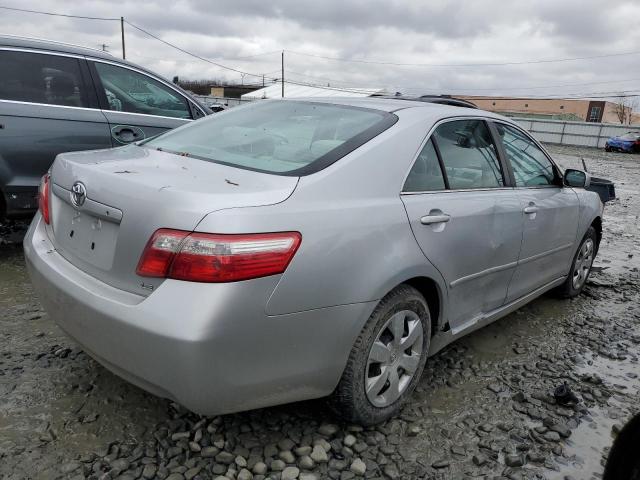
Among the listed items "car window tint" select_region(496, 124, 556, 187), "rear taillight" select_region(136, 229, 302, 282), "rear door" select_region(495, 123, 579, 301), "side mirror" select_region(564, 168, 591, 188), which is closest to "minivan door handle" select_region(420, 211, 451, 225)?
"rear taillight" select_region(136, 229, 302, 282)

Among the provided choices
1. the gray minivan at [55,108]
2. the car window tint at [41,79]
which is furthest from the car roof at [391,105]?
the car window tint at [41,79]

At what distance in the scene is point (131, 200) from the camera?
1.93 m

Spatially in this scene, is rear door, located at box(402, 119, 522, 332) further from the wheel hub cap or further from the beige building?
the beige building

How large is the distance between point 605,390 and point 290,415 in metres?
1.87

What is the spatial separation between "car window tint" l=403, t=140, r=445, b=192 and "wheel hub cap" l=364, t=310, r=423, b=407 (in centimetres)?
60

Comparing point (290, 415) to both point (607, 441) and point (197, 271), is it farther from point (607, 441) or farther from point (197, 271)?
point (607, 441)

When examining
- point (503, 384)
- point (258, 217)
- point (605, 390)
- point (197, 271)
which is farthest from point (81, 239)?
point (605, 390)

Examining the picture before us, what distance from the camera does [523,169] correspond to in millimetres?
3486

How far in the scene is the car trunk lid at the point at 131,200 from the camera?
6.07 feet

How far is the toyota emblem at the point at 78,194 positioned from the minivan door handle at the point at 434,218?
1466mm

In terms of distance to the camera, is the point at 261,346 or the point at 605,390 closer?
the point at 261,346

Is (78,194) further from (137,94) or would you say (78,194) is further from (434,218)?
(137,94)

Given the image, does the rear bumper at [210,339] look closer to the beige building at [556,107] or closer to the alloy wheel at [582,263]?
the alloy wheel at [582,263]

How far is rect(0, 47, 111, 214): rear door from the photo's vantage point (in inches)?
156
